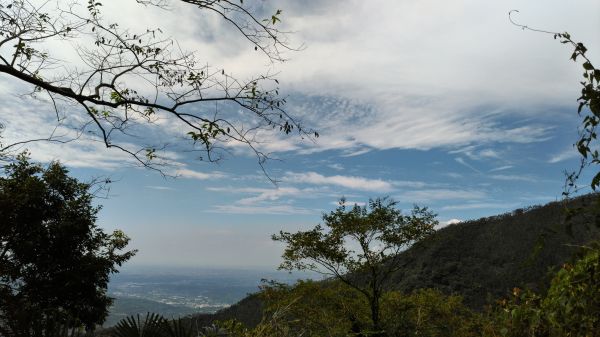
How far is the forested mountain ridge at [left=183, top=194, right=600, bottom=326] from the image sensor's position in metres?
29.4

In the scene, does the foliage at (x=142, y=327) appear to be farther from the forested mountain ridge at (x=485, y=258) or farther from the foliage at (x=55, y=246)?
the forested mountain ridge at (x=485, y=258)

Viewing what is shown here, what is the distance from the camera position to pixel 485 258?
35.3 metres

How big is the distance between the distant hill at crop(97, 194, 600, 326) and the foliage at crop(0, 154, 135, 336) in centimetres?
1611

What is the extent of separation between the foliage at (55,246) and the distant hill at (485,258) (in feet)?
52.9

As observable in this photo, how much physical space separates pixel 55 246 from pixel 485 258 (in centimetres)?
3167

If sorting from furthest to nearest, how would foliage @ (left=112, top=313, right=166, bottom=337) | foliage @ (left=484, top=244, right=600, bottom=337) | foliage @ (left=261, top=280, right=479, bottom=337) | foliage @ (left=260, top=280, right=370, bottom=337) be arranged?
1. foliage @ (left=260, top=280, right=370, bottom=337)
2. foliage @ (left=261, top=280, right=479, bottom=337)
3. foliage @ (left=112, top=313, right=166, bottom=337)
4. foliage @ (left=484, top=244, right=600, bottom=337)

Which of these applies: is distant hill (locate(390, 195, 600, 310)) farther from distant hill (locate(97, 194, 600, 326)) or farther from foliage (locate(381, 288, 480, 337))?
foliage (locate(381, 288, 480, 337))

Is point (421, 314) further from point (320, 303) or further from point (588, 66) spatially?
point (588, 66)

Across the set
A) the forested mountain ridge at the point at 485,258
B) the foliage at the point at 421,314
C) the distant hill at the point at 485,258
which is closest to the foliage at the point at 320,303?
the foliage at the point at 421,314

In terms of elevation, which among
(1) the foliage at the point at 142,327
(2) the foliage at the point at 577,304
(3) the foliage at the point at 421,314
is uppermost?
(2) the foliage at the point at 577,304

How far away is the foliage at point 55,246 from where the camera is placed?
1658 centimetres

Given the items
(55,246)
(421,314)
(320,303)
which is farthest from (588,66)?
(55,246)

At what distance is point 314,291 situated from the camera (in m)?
15.8

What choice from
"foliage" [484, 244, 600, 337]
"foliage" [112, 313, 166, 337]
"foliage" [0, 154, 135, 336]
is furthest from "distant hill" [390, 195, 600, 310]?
"foliage" [112, 313, 166, 337]
